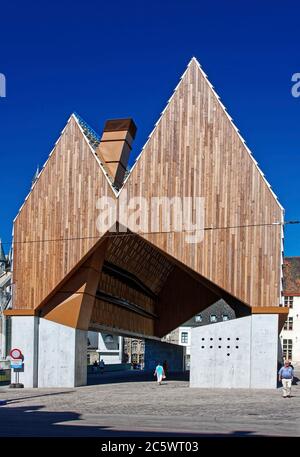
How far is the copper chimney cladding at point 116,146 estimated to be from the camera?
3894cm

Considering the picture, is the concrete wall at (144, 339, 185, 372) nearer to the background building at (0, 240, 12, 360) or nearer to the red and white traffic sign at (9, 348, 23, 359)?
the background building at (0, 240, 12, 360)

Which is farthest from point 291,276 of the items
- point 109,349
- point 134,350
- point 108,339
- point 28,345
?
point 28,345

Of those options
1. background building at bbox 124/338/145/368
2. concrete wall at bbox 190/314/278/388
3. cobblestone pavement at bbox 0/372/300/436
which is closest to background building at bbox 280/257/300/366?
background building at bbox 124/338/145/368

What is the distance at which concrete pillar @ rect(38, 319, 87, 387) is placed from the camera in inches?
1378

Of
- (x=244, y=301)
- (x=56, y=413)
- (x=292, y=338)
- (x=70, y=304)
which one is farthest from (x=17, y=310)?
(x=292, y=338)

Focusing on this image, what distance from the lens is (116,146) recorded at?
39.8 metres

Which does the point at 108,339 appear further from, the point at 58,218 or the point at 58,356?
the point at 58,218

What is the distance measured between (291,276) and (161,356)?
3291cm

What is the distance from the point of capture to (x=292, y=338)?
3487 inches

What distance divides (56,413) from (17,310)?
14.5 meters

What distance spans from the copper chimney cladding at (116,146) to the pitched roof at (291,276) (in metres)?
52.9

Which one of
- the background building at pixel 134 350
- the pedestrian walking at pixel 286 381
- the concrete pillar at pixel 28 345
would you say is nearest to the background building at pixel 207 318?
the background building at pixel 134 350

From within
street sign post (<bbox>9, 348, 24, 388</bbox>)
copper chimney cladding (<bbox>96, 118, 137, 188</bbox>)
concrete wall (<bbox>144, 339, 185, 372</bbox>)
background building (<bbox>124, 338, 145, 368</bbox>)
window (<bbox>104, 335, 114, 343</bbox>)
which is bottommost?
background building (<bbox>124, 338, 145, 368</bbox>)

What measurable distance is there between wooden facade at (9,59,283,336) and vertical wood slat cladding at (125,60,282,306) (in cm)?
5
